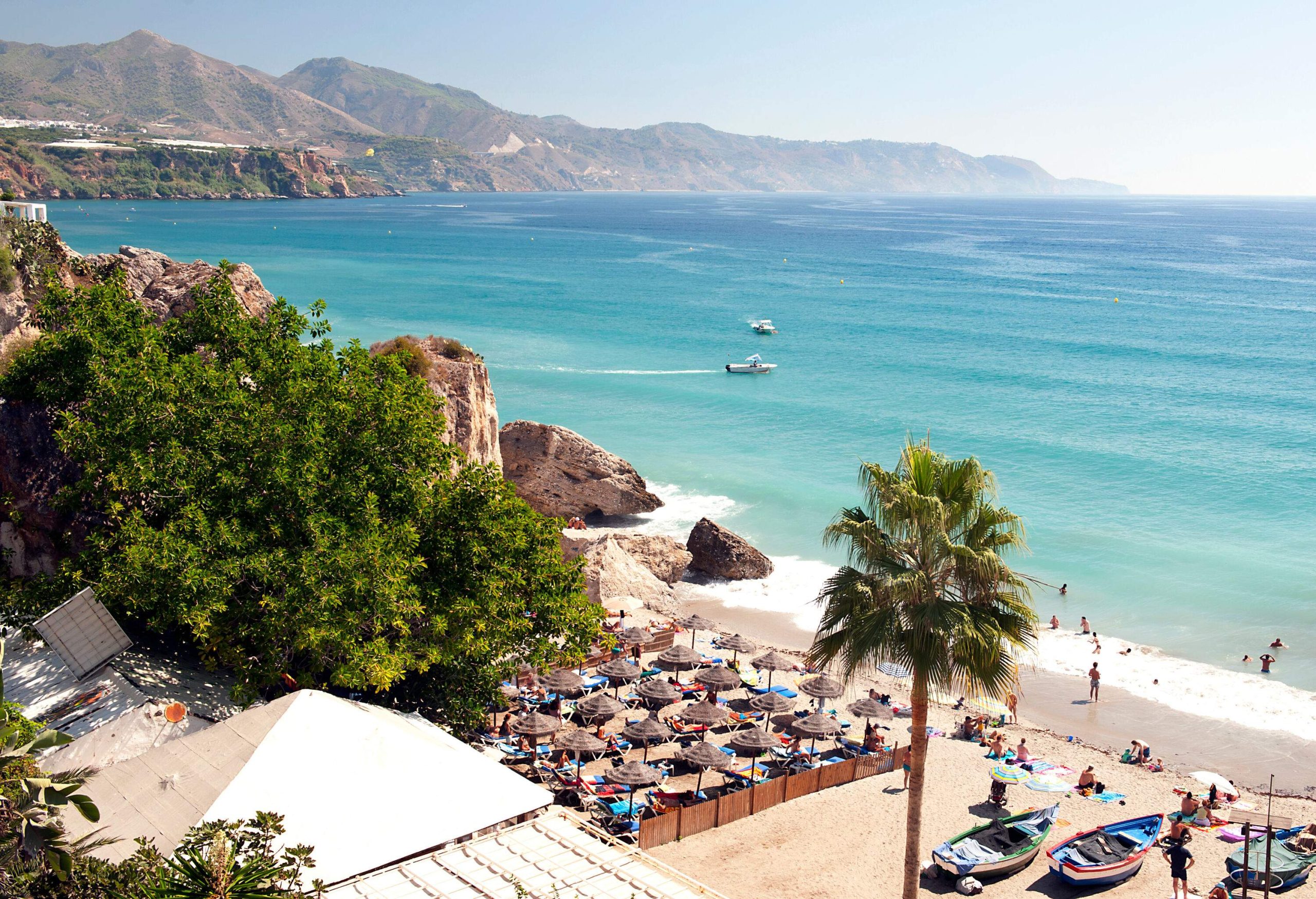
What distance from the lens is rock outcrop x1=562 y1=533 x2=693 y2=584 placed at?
104ft

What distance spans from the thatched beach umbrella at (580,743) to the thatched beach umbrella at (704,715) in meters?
2.10

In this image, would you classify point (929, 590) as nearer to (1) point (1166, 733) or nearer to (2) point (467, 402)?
(1) point (1166, 733)

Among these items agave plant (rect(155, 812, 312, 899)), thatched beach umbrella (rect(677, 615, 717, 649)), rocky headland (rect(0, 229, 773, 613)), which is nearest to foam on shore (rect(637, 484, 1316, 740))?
rocky headland (rect(0, 229, 773, 613))

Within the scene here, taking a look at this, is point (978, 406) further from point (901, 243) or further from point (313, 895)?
point (901, 243)

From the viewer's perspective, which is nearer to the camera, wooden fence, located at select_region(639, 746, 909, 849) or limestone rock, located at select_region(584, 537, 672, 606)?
wooden fence, located at select_region(639, 746, 909, 849)

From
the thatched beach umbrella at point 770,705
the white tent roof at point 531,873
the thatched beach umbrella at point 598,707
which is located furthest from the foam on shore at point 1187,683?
the white tent roof at point 531,873

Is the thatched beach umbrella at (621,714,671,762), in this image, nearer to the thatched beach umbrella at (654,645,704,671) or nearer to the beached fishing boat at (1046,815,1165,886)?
the thatched beach umbrella at (654,645,704,671)

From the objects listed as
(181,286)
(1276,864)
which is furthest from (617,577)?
(181,286)

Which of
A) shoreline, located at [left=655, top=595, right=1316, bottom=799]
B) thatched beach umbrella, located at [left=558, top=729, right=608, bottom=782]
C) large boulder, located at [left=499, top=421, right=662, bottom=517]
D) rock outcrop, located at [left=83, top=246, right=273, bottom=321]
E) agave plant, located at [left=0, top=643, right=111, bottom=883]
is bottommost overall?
shoreline, located at [left=655, top=595, right=1316, bottom=799]

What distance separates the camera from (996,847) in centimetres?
1650

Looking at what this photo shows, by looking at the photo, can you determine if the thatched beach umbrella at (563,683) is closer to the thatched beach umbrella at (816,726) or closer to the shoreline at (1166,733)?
the thatched beach umbrella at (816,726)

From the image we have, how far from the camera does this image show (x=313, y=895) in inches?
362

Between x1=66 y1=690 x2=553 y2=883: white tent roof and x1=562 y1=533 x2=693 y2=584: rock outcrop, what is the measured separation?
60.7ft

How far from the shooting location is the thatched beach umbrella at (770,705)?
837 inches
